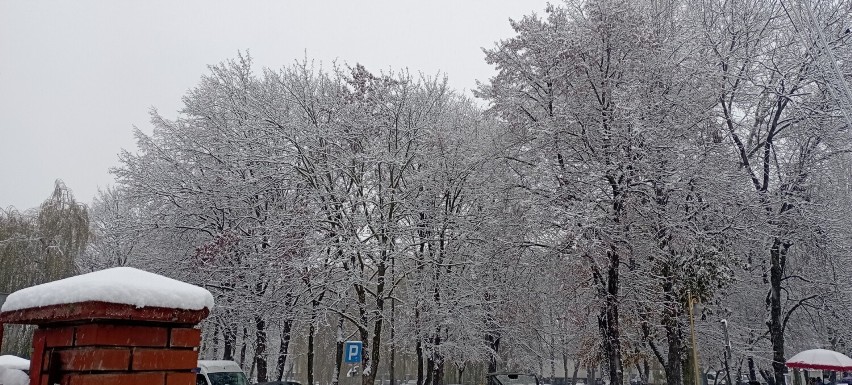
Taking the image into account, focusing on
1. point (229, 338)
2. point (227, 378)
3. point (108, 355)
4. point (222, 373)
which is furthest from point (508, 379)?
point (108, 355)

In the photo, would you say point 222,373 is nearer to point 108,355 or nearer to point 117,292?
point 108,355

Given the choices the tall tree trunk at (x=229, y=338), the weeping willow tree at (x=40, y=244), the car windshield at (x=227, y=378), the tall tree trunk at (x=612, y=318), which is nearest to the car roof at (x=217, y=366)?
the car windshield at (x=227, y=378)

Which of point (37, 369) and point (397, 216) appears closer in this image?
point (37, 369)

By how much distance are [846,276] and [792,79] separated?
293 inches

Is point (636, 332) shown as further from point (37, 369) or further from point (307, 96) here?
point (37, 369)

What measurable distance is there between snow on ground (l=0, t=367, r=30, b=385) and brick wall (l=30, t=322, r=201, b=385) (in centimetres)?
26

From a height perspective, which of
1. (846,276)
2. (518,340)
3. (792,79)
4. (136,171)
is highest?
(792,79)

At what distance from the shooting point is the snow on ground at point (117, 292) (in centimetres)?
206

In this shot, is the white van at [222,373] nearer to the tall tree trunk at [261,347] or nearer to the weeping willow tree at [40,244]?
the tall tree trunk at [261,347]

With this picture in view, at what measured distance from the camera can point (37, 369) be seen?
2.15 m

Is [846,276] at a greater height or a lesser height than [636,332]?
greater

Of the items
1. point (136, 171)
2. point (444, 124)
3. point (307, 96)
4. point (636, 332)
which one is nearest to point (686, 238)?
point (636, 332)

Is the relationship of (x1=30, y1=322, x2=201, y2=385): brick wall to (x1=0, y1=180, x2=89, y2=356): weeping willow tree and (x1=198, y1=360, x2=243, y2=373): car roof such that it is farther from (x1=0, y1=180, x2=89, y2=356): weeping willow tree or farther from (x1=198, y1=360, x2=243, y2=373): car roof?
(x1=0, y1=180, x2=89, y2=356): weeping willow tree

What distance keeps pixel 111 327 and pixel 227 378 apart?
15317 millimetres
